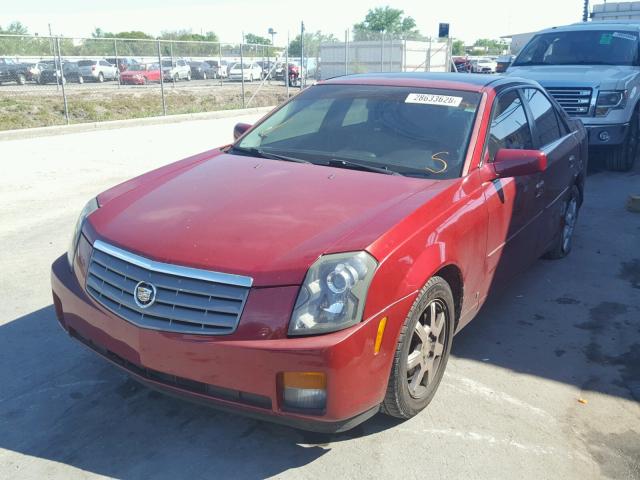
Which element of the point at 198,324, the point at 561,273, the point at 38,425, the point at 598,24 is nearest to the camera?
the point at 198,324

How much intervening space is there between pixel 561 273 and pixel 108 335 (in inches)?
158

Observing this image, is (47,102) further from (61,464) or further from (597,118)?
(61,464)

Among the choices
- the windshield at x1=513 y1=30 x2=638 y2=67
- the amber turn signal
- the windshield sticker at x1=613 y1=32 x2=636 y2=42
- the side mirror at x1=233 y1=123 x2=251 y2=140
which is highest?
the windshield sticker at x1=613 y1=32 x2=636 y2=42

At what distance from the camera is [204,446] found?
308 centimetres

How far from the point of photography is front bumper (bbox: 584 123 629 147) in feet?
30.3

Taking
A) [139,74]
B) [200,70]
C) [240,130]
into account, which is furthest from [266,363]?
[200,70]

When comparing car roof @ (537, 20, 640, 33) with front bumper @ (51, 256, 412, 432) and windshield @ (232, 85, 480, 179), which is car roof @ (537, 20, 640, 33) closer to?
windshield @ (232, 85, 480, 179)

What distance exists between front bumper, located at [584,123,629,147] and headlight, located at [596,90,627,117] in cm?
22

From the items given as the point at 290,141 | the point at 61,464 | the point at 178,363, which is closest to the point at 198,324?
the point at 178,363

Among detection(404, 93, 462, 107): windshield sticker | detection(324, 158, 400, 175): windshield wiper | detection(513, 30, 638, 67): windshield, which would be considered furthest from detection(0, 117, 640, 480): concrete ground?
detection(513, 30, 638, 67): windshield

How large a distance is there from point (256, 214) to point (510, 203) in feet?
5.86

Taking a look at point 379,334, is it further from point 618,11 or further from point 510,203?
point 618,11

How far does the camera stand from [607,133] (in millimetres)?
9266

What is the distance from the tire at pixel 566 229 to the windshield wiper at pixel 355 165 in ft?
8.06
